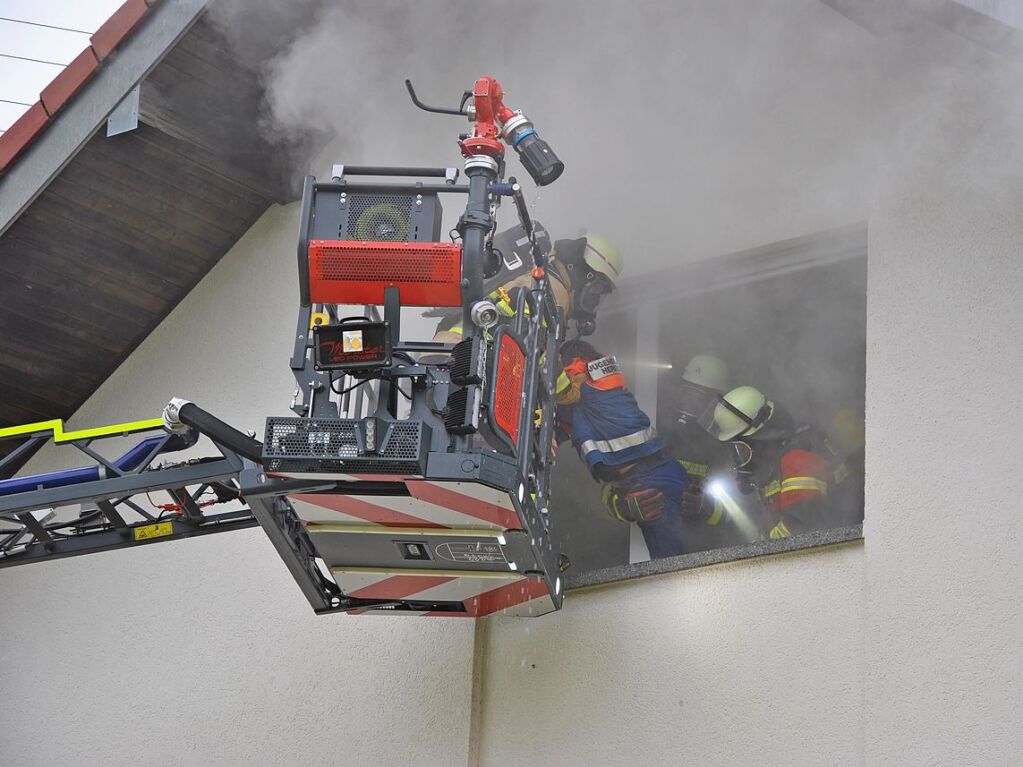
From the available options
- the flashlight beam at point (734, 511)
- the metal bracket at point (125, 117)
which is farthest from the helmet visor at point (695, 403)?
the metal bracket at point (125, 117)

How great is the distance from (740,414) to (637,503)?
72 cm

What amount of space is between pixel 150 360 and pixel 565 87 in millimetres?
3160

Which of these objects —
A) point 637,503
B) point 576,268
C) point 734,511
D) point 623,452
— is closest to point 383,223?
point 576,268

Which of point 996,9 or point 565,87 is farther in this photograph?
point 565,87

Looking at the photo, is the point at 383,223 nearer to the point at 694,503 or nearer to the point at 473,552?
the point at 473,552

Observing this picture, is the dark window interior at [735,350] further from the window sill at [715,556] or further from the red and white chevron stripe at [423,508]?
the red and white chevron stripe at [423,508]

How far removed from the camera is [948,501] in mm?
5520

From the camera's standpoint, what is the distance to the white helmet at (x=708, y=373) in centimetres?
745

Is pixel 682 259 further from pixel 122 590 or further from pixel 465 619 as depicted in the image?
pixel 122 590

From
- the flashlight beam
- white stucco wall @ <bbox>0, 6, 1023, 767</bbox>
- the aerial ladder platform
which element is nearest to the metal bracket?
white stucco wall @ <bbox>0, 6, 1023, 767</bbox>

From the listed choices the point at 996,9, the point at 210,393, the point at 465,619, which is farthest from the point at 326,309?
the point at 210,393

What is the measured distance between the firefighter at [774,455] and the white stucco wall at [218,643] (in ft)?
5.34

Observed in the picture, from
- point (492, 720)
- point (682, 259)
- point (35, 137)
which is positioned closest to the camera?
point (492, 720)

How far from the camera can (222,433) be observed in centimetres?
535
